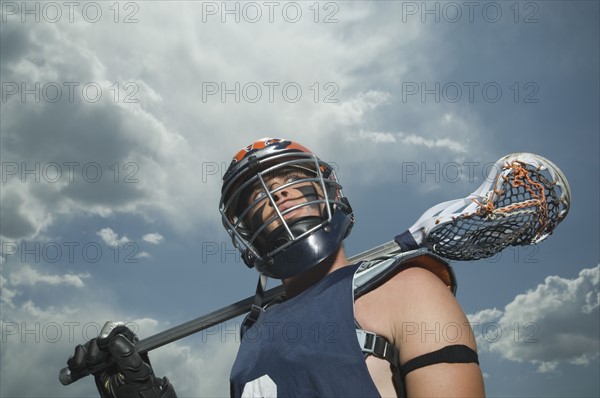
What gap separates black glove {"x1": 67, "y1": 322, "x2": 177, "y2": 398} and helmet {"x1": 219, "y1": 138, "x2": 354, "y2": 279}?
4.61ft

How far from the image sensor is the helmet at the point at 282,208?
132 inches

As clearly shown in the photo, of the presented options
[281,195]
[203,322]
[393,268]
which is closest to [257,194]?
[281,195]

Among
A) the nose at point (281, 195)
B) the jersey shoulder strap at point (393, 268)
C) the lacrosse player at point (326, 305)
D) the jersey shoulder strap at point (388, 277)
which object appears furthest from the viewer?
the nose at point (281, 195)

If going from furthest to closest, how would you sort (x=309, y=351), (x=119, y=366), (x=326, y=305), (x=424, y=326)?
(x=119, y=366) → (x=326, y=305) → (x=309, y=351) → (x=424, y=326)

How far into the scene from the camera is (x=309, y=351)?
2.82m

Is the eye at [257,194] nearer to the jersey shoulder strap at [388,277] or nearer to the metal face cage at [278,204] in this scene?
the metal face cage at [278,204]

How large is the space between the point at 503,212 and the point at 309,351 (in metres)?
1.70

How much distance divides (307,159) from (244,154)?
0.46m

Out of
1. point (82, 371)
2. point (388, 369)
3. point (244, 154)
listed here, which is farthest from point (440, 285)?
point (82, 371)

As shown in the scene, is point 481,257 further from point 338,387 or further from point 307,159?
point 338,387

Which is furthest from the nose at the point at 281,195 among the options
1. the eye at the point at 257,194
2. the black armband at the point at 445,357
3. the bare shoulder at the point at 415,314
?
the black armband at the point at 445,357

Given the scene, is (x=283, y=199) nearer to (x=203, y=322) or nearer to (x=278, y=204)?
(x=278, y=204)

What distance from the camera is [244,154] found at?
3791 millimetres

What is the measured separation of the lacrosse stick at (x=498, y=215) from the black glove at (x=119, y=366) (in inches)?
82.2
